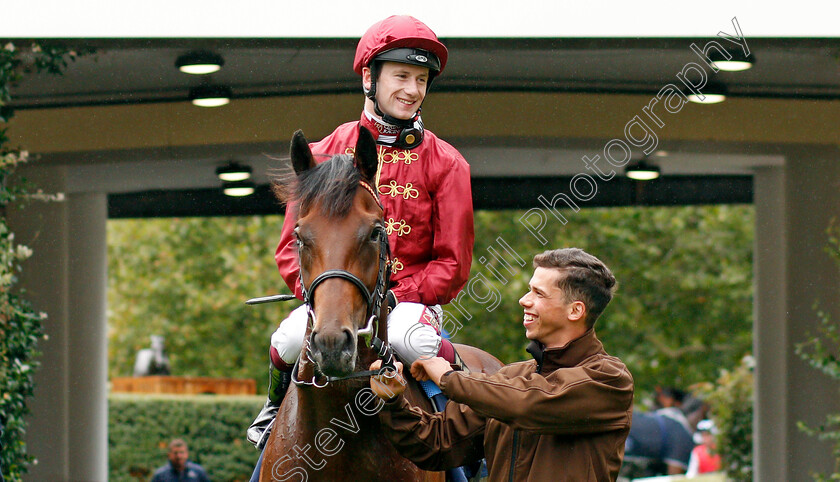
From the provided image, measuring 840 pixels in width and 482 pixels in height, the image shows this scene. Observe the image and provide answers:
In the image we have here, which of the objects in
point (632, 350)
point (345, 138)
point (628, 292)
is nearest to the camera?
point (345, 138)

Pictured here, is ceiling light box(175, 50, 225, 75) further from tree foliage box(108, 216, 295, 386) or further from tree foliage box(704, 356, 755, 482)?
tree foliage box(108, 216, 295, 386)

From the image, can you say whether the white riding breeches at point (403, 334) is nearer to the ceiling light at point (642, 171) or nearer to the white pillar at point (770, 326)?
the ceiling light at point (642, 171)

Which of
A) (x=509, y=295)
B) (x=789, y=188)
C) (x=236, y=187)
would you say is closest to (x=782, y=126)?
(x=789, y=188)

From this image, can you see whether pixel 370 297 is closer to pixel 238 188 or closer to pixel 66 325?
pixel 238 188

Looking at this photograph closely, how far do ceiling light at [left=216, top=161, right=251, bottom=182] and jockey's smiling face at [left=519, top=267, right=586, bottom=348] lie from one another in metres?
4.42

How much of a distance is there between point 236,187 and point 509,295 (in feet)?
23.0

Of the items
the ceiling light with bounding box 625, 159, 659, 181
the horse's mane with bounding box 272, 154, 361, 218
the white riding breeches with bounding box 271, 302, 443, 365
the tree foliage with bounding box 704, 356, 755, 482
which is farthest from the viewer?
the tree foliage with bounding box 704, 356, 755, 482

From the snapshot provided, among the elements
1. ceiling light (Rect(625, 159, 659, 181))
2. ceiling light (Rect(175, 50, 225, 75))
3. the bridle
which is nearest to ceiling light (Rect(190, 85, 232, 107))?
ceiling light (Rect(175, 50, 225, 75))

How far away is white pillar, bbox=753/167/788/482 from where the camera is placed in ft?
22.8

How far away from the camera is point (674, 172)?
7.21 meters

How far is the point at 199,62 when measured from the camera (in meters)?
6.53

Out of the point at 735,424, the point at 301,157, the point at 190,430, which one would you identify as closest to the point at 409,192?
the point at 301,157

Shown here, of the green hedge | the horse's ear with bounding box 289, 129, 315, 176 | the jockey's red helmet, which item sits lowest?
the green hedge

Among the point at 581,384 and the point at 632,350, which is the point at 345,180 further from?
the point at 632,350
